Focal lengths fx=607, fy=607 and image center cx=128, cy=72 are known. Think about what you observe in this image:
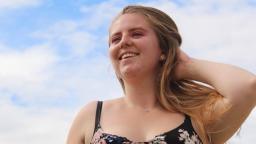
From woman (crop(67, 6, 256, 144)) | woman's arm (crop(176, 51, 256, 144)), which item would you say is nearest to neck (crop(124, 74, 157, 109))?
woman (crop(67, 6, 256, 144))

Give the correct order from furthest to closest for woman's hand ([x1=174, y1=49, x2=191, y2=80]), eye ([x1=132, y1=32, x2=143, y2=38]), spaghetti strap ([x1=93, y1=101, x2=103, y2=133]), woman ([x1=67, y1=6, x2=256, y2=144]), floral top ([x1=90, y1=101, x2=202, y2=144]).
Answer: woman's hand ([x1=174, y1=49, x2=191, y2=80])
eye ([x1=132, y1=32, x2=143, y2=38])
spaghetti strap ([x1=93, y1=101, x2=103, y2=133])
woman ([x1=67, y1=6, x2=256, y2=144])
floral top ([x1=90, y1=101, x2=202, y2=144])

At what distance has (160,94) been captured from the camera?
171 inches

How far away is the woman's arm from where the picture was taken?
4105 millimetres

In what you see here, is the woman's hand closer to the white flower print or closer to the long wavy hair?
the long wavy hair

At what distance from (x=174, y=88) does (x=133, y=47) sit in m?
0.47

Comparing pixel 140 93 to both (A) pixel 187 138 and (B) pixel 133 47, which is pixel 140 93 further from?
(A) pixel 187 138

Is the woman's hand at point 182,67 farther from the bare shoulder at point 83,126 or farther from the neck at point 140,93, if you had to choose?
the bare shoulder at point 83,126

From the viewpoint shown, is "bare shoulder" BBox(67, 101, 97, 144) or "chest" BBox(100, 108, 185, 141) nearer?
"chest" BBox(100, 108, 185, 141)

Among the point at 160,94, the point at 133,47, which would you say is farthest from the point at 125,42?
the point at 160,94

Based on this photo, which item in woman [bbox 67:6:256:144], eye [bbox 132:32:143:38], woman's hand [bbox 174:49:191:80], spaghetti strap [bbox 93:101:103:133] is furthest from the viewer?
woman's hand [bbox 174:49:191:80]

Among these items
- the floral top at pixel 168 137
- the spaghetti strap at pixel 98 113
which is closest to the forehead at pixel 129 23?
the spaghetti strap at pixel 98 113

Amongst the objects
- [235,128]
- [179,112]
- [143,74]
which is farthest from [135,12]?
[235,128]

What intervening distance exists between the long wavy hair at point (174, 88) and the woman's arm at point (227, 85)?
0.19 ft

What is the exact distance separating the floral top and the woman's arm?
0.25 metres
